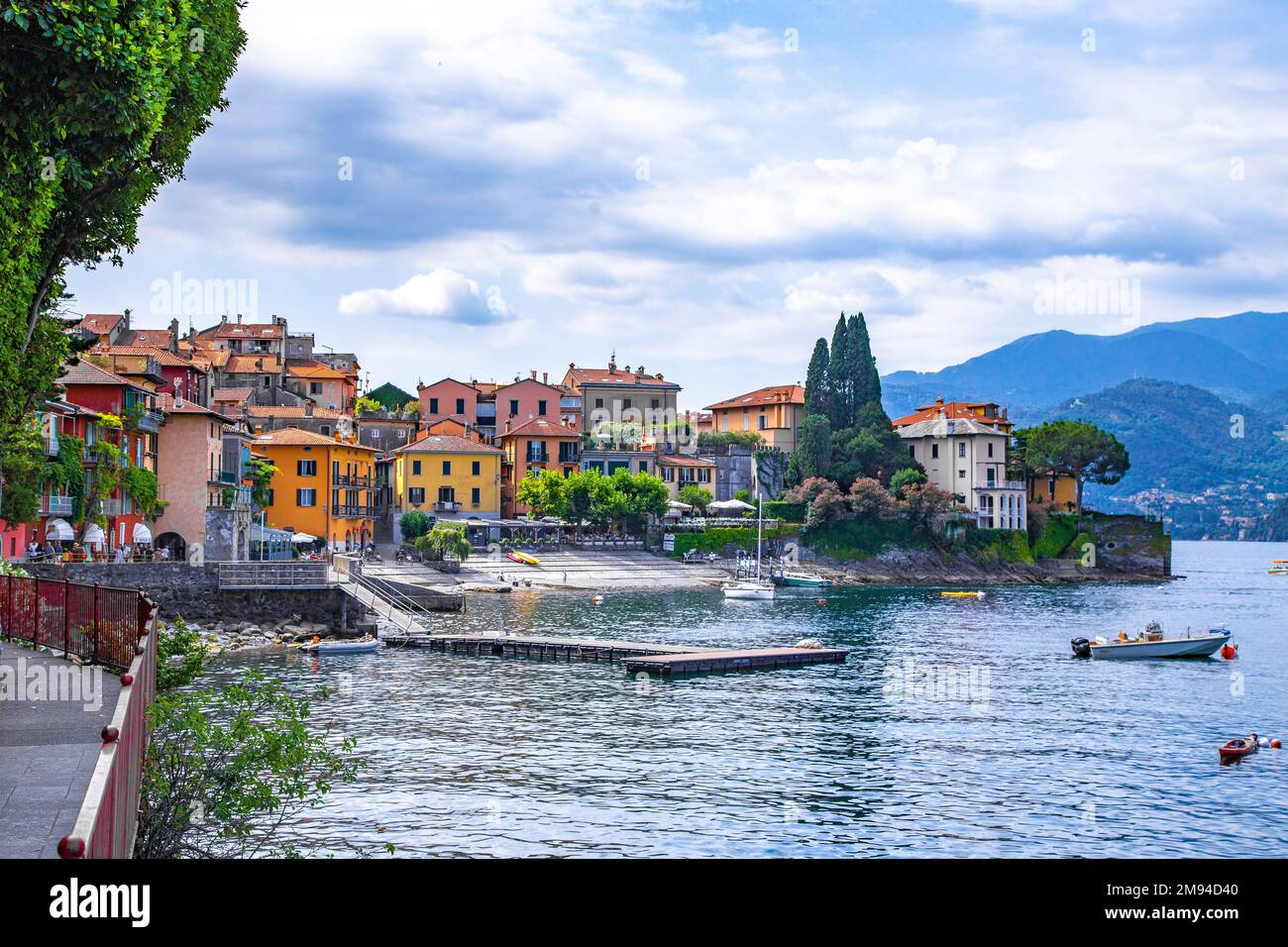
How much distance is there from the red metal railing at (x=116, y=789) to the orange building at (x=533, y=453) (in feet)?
376

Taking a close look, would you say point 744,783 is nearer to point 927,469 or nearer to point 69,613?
point 69,613

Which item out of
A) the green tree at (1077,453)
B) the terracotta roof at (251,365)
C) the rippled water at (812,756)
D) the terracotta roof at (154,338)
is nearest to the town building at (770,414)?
the green tree at (1077,453)

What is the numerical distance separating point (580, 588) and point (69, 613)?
8078 cm

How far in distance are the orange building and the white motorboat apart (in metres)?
72.0

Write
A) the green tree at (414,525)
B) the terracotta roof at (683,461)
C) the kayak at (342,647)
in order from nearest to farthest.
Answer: the kayak at (342,647)
the green tree at (414,525)
the terracotta roof at (683,461)

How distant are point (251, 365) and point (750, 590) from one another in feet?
197

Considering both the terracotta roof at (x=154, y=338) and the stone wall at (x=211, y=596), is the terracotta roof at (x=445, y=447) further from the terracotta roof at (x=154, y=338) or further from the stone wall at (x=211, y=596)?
the stone wall at (x=211, y=596)

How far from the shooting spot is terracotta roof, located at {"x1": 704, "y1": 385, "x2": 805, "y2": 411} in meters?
150

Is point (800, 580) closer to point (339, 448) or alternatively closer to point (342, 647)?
point (339, 448)

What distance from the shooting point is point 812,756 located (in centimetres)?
3688

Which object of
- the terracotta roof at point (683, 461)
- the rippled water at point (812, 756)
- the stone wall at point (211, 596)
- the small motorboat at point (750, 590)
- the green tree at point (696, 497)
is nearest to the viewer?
the rippled water at point (812, 756)

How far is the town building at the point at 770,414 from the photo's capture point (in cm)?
14925

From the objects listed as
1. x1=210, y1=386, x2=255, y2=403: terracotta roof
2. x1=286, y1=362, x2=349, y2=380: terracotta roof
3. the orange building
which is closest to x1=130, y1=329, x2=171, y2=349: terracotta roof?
x1=210, y1=386, x2=255, y2=403: terracotta roof
